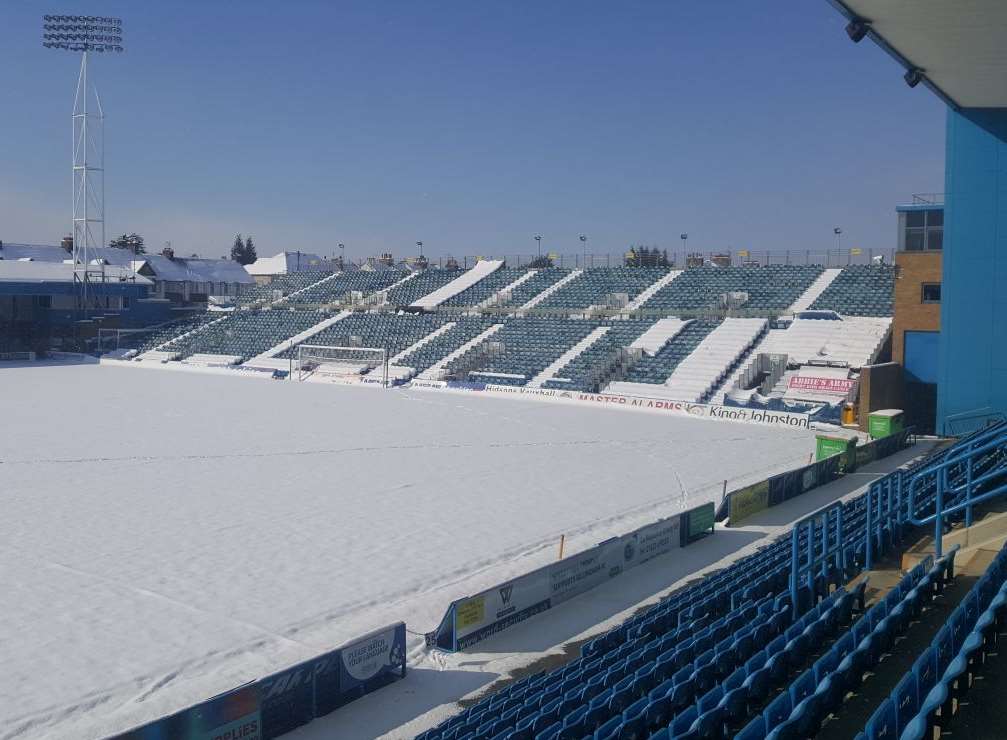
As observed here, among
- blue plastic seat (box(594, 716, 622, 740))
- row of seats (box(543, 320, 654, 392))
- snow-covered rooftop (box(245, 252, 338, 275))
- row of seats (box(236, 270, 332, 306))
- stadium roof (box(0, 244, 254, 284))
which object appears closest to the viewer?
blue plastic seat (box(594, 716, 622, 740))

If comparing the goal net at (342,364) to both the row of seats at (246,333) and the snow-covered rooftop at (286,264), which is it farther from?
the snow-covered rooftop at (286,264)

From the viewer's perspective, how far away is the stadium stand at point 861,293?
49031 millimetres

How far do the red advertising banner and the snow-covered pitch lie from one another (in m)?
6.23

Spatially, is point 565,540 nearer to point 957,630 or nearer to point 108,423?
point 957,630

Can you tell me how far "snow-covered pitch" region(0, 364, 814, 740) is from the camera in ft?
42.7

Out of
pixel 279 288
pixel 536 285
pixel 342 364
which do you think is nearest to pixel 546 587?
pixel 342 364

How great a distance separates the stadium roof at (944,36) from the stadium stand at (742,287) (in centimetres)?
2996

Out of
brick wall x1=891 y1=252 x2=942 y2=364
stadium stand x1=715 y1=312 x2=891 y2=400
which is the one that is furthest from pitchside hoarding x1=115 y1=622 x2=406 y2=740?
stadium stand x1=715 y1=312 x2=891 y2=400

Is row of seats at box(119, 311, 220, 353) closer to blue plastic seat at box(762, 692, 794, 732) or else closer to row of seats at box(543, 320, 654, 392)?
row of seats at box(543, 320, 654, 392)

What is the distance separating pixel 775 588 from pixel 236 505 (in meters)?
13.7

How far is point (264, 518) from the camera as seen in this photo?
21.0 metres

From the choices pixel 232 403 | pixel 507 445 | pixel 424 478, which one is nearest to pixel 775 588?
pixel 424 478

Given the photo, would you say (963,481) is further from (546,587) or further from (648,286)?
(648,286)

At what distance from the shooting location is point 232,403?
42.8m
